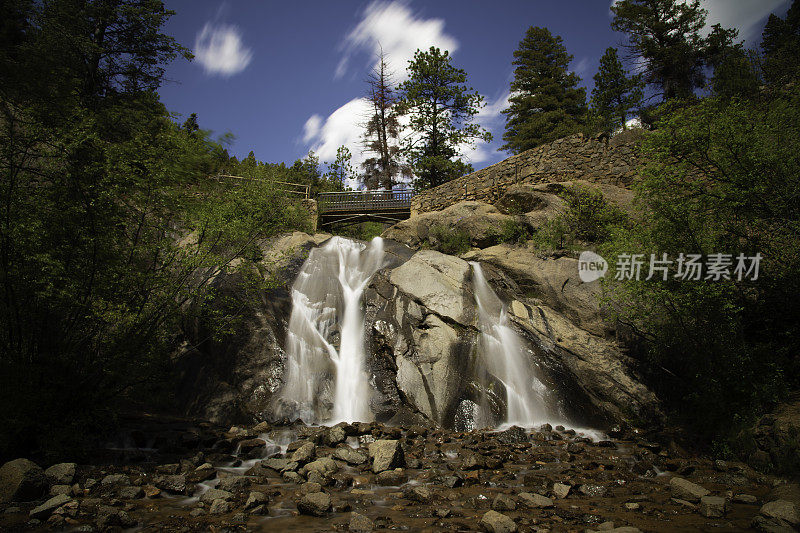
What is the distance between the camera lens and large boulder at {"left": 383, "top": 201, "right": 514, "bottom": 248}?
16484mm

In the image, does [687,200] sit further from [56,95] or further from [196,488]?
[56,95]

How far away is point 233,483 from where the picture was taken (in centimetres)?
558

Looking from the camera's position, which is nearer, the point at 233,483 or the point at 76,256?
the point at 233,483

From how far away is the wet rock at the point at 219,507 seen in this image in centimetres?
475

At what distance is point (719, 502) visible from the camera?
16.2 ft

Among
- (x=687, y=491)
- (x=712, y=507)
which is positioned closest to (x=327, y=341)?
(x=687, y=491)

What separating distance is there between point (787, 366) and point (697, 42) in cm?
2275

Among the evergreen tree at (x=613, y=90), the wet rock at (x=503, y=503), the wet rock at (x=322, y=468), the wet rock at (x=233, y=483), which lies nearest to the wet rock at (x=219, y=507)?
the wet rock at (x=233, y=483)

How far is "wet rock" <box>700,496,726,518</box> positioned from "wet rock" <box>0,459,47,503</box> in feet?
29.1

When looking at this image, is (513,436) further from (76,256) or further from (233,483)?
(76,256)

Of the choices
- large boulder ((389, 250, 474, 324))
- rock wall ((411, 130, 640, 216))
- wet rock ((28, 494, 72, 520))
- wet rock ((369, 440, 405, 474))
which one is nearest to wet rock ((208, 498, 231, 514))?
wet rock ((28, 494, 72, 520))

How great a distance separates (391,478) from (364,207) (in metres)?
18.5

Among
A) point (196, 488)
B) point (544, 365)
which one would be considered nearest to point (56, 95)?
point (196, 488)

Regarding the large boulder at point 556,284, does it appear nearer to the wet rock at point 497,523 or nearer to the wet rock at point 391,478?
the wet rock at point 391,478
